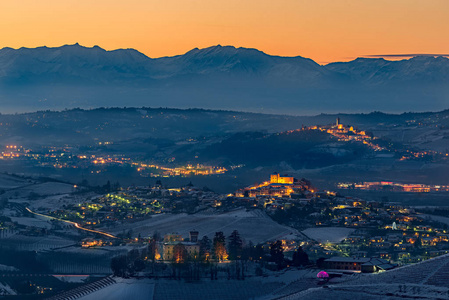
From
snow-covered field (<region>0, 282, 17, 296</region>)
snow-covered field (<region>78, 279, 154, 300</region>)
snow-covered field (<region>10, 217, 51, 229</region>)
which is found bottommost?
snow-covered field (<region>0, 282, 17, 296</region>)

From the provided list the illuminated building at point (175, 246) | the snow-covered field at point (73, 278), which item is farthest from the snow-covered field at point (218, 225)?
the snow-covered field at point (73, 278)

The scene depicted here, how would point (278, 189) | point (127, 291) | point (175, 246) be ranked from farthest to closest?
Result: point (278, 189) < point (175, 246) < point (127, 291)

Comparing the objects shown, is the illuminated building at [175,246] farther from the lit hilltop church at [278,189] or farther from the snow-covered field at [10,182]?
the snow-covered field at [10,182]

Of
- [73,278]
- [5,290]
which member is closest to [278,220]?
[73,278]

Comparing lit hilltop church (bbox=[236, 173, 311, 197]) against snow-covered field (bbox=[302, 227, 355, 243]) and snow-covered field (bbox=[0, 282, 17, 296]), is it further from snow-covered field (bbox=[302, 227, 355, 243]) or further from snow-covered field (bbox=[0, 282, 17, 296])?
snow-covered field (bbox=[0, 282, 17, 296])

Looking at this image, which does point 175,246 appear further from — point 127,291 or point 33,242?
point 33,242

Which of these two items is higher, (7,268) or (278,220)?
(278,220)

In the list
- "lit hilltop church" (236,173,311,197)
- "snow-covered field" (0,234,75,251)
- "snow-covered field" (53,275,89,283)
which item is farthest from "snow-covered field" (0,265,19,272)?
"lit hilltop church" (236,173,311,197)
